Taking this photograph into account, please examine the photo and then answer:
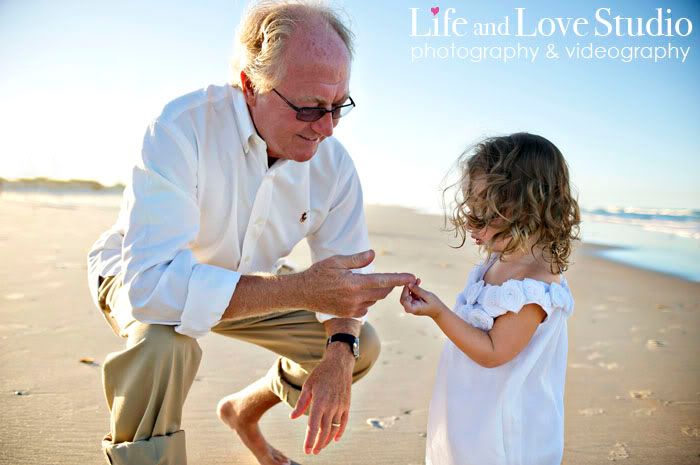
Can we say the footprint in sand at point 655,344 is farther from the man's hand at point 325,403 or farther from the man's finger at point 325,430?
the man's finger at point 325,430

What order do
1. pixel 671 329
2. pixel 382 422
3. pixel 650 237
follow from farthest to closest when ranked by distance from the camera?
1. pixel 650 237
2. pixel 671 329
3. pixel 382 422

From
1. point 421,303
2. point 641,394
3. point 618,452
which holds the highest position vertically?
point 421,303

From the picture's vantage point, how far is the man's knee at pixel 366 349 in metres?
2.85

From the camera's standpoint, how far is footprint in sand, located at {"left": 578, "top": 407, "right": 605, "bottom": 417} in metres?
3.46

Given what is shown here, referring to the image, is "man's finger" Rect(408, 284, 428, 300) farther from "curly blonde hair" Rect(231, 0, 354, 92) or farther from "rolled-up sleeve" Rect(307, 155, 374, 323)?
"curly blonde hair" Rect(231, 0, 354, 92)

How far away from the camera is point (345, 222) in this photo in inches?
120

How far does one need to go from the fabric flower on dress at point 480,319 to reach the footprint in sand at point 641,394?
6.16ft

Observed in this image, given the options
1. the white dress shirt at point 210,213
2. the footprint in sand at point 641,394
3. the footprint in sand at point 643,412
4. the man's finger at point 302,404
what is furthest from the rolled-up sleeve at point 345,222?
the footprint in sand at point 641,394

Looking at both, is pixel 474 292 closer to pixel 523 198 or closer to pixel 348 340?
pixel 523 198

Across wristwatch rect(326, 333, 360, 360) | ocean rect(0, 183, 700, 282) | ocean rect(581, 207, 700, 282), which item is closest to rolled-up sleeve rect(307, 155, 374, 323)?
wristwatch rect(326, 333, 360, 360)

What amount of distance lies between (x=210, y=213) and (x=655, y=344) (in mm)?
3692

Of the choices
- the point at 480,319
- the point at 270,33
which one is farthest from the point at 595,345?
the point at 270,33

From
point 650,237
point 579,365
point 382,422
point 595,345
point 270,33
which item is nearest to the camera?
point 270,33

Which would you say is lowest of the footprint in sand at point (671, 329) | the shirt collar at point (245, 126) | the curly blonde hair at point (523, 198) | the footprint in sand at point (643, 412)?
the footprint in sand at point (671, 329)
